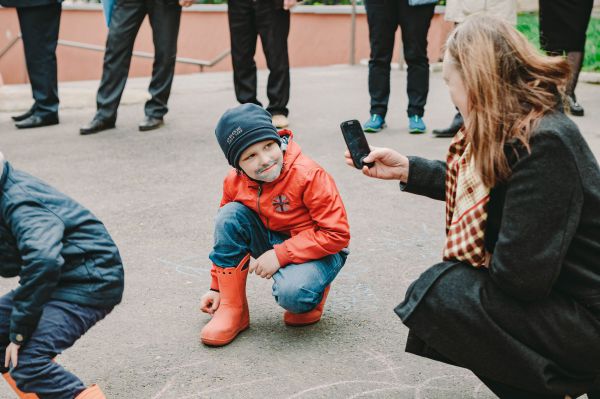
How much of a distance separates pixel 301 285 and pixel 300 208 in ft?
0.90

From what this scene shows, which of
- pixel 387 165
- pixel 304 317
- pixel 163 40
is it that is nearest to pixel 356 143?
pixel 387 165

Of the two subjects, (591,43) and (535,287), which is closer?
(535,287)

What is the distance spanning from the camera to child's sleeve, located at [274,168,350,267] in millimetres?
2531

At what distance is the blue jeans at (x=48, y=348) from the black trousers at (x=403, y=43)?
3838 mm

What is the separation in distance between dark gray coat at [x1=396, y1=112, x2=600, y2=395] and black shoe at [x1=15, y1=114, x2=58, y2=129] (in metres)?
4.98

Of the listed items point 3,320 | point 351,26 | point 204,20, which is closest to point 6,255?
point 3,320

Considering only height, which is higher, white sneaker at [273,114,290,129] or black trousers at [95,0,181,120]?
black trousers at [95,0,181,120]

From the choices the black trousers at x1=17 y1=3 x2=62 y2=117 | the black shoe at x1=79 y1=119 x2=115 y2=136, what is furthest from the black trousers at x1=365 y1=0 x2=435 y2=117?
the black trousers at x1=17 y1=3 x2=62 y2=117

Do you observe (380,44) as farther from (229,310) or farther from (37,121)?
(229,310)

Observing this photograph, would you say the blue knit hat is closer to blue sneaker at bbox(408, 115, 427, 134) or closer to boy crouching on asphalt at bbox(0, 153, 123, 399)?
boy crouching on asphalt at bbox(0, 153, 123, 399)

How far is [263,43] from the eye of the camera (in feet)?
18.5

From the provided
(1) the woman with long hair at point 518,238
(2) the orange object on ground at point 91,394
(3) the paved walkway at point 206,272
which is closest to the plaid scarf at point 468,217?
(1) the woman with long hair at point 518,238

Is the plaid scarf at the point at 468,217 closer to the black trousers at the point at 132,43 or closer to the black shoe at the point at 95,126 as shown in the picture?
the black trousers at the point at 132,43

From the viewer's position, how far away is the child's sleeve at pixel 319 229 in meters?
2.53
